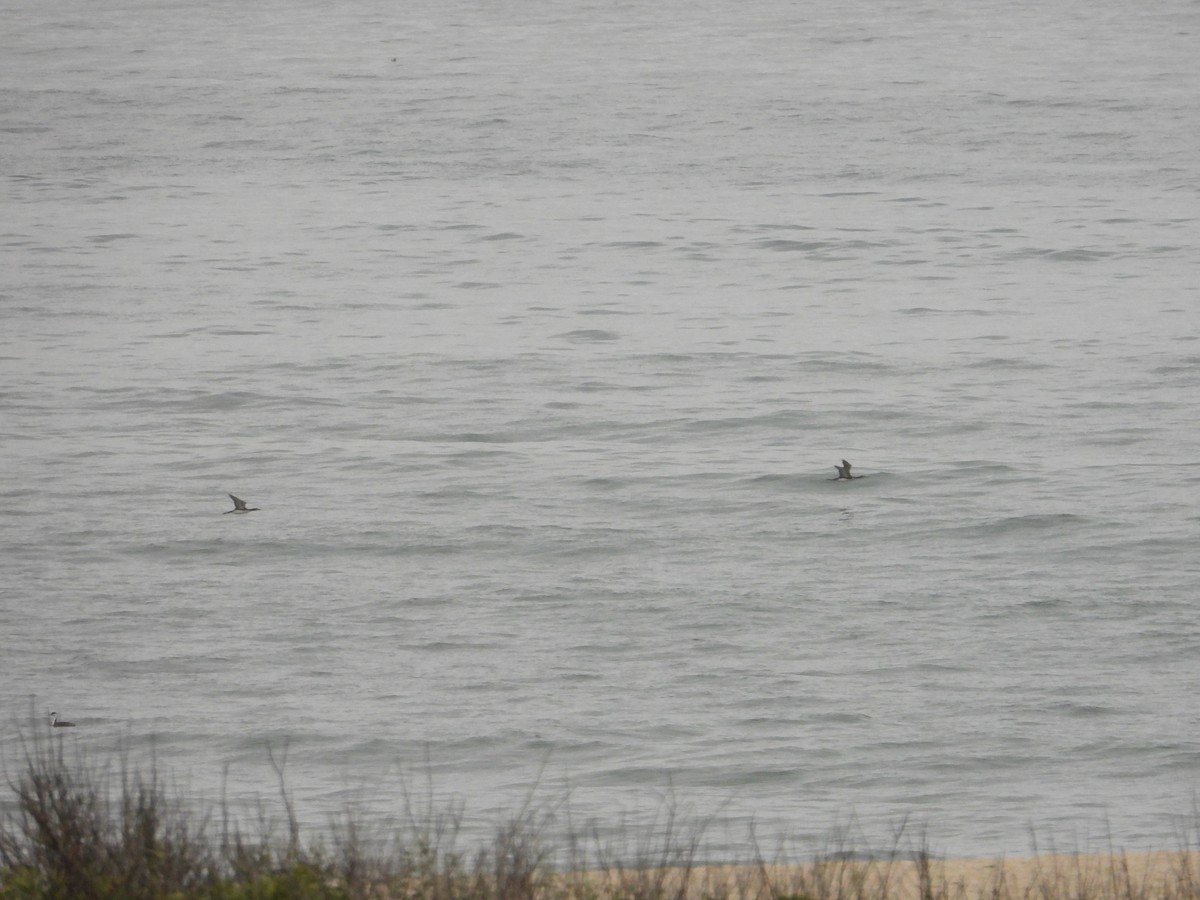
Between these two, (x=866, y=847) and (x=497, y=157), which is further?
(x=497, y=157)

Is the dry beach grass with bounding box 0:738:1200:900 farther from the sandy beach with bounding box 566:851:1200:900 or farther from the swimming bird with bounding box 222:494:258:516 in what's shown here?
the swimming bird with bounding box 222:494:258:516

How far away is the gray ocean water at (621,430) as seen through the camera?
12453 millimetres

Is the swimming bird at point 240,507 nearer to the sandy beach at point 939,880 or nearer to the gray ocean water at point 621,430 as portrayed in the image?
the gray ocean water at point 621,430

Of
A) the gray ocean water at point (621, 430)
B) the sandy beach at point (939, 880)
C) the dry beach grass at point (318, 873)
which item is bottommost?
the gray ocean water at point (621, 430)

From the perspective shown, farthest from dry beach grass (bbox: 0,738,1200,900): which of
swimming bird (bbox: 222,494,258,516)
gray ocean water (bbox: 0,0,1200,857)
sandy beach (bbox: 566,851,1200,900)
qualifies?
swimming bird (bbox: 222,494,258,516)

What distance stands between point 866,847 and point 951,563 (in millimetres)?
7346

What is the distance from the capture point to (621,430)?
22703 millimetres

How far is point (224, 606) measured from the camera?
15.9m

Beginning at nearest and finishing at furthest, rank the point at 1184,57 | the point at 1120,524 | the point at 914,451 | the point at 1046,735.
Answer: the point at 1046,735 < the point at 1120,524 < the point at 914,451 < the point at 1184,57

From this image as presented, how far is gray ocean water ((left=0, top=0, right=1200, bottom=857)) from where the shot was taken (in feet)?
40.9

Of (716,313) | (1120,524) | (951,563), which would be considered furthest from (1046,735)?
(716,313)

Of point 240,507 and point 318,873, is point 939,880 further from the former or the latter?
point 240,507

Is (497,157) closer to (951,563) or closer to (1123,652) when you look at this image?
(951,563)

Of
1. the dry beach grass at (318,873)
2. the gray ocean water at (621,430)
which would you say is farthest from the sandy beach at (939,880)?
the gray ocean water at (621,430)
